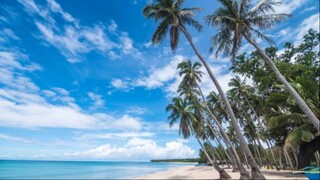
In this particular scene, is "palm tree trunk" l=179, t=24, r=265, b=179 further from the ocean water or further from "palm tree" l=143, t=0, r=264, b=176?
the ocean water

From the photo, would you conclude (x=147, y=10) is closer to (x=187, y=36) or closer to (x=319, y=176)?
(x=187, y=36)

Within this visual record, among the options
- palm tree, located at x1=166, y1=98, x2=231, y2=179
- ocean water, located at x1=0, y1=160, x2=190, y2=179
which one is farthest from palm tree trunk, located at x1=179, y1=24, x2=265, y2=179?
ocean water, located at x1=0, y1=160, x2=190, y2=179

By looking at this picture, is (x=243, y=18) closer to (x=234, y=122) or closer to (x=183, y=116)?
(x=234, y=122)

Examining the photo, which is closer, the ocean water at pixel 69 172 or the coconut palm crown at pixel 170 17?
the coconut palm crown at pixel 170 17

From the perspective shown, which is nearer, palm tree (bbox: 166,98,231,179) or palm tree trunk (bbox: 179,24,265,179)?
palm tree trunk (bbox: 179,24,265,179)

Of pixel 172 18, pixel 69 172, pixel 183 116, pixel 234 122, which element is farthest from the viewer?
pixel 69 172

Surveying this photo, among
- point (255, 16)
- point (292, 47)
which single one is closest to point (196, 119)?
point (292, 47)

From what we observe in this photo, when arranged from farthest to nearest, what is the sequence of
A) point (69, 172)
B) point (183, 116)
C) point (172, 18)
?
point (69, 172)
point (183, 116)
point (172, 18)

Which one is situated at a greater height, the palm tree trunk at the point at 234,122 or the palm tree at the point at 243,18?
the palm tree at the point at 243,18

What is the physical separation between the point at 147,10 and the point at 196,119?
18440 mm

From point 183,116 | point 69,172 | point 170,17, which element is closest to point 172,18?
point 170,17

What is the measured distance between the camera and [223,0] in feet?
46.1

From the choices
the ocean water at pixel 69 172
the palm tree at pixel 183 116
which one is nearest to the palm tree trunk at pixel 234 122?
the palm tree at pixel 183 116

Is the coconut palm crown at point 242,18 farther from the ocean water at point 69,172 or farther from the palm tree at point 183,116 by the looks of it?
the ocean water at point 69,172
